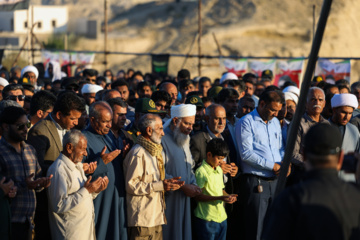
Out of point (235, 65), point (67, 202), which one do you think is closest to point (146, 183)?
point (67, 202)

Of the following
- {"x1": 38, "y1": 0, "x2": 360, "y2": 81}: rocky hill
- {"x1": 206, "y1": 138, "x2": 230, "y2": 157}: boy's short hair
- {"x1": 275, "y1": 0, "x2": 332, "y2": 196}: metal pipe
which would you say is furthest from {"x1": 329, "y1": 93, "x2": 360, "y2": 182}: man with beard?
{"x1": 38, "y1": 0, "x2": 360, "y2": 81}: rocky hill

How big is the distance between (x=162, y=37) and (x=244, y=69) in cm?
3580

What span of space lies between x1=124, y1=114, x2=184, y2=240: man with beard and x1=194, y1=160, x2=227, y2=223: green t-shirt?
25.5 inches

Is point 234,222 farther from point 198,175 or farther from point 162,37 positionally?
point 162,37

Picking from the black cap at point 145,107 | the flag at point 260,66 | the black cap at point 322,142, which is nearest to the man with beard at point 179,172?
the black cap at point 145,107

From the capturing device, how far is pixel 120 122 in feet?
22.7

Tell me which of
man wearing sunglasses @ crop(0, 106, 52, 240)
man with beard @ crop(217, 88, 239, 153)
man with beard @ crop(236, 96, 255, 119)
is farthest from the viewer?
man with beard @ crop(236, 96, 255, 119)

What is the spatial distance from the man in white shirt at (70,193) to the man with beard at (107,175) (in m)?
0.39

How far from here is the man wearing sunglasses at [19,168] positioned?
17.9 feet

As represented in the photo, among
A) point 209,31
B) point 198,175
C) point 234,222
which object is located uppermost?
point 209,31

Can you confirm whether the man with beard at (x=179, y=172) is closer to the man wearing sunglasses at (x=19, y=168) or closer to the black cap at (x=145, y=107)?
the black cap at (x=145, y=107)

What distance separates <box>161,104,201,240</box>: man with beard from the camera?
22.2 ft

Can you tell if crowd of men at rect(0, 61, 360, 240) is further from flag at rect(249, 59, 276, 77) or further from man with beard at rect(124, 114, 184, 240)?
flag at rect(249, 59, 276, 77)

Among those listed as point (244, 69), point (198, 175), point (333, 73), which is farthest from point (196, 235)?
point (244, 69)
